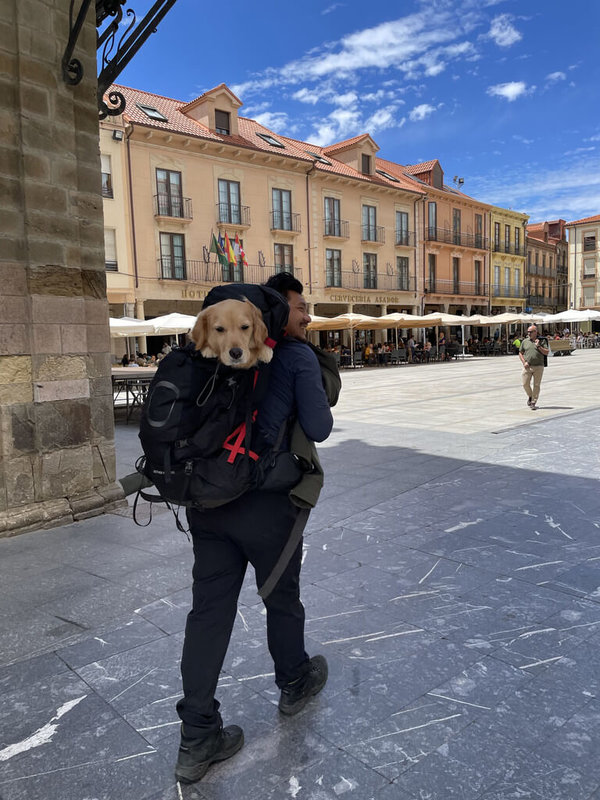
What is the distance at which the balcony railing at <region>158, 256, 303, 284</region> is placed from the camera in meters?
24.7

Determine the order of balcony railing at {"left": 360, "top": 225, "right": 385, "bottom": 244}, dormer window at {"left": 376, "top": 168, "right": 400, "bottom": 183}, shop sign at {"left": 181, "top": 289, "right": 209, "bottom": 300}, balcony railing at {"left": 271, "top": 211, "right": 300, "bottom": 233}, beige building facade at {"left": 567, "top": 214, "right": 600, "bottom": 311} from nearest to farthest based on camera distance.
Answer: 1. shop sign at {"left": 181, "top": 289, "right": 209, "bottom": 300}
2. balcony railing at {"left": 271, "top": 211, "right": 300, "bottom": 233}
3. balcony railing at {"left": 360, "top": 225, "right": 385, "bottom": 244}
4. dormer window at {"left": 376, "top": 168, "right": 400, "bottom": 183}
5. beige building facade at {"left": 567, "top": 214, "right": 600, "bottom": 311}

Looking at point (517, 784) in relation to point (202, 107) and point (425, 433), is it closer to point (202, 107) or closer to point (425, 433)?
point (425, 433)

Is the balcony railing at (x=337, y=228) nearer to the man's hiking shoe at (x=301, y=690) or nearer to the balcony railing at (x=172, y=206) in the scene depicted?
the balcony railing at (x=172, y=206)

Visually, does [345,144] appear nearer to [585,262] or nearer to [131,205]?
[131,205]

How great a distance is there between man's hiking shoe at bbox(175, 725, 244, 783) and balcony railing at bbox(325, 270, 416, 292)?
96.4ft

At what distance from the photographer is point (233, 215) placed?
26.7m

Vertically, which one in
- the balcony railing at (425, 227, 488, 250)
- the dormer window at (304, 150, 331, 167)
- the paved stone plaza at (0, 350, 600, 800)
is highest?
the dormer window at (304, 150, 331, 167)

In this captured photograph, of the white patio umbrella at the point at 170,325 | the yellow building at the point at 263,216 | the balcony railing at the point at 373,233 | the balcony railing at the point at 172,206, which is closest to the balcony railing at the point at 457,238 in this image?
the yellow building at the point at 263,216

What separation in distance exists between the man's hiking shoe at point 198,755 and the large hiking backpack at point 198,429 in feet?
2.66

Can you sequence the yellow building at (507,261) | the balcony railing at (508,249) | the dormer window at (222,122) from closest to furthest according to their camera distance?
1. the dormer window at (222,122)
2. the yellow building at (507,261)
3. the balcony railing at (508,249)

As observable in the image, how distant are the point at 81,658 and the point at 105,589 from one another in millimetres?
829

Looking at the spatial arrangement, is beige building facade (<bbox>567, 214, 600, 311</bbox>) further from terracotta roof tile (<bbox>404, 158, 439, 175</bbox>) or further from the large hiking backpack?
the large hiking backpack

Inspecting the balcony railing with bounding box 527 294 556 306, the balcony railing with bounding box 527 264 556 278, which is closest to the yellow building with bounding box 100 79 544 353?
the balcony railing with bounding box 527 294 556 306

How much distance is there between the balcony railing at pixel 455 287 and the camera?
123ft
